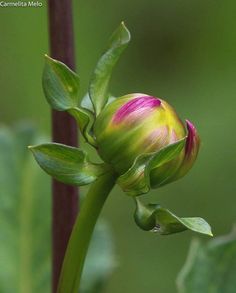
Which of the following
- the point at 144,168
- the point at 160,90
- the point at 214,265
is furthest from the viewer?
the point at 160,90

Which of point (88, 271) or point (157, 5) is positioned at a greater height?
point (157, 5)

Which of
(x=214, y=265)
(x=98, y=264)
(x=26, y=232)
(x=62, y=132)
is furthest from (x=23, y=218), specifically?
(x=62, y=132)

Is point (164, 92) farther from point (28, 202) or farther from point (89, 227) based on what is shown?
point (89, 227)

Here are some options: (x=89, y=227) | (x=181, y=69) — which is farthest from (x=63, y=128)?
(x=181, y=69)

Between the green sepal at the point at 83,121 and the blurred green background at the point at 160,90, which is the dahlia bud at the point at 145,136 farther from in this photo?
the blurred green background at the point at 160,90

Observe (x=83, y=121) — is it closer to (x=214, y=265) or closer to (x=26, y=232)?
(x=214, y=265)

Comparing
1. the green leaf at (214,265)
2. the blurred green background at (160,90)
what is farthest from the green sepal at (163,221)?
the blurred green background at (160,90)
